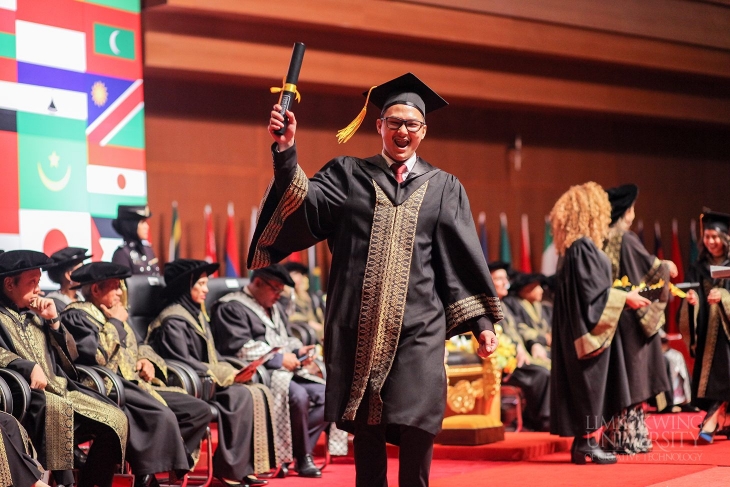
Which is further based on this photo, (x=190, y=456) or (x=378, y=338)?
(x=190, y=456)

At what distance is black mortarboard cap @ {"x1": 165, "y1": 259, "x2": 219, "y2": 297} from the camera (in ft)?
20.4

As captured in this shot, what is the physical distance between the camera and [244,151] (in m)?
11.0

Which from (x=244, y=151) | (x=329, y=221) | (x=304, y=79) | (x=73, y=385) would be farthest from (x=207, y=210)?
(x=329, y=221)

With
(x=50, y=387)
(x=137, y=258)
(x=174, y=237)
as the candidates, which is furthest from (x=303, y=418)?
(x=174, y=237)

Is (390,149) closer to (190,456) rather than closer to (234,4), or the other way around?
(190,456)

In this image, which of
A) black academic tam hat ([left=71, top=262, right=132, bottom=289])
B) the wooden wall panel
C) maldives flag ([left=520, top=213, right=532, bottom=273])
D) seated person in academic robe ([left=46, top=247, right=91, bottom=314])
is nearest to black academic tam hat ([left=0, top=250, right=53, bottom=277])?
black academic tam hat ([left=71, top=262, right=132, bottom=289])

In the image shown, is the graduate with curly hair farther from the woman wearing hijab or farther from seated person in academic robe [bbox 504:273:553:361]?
seated person in academic robe [bbox 504:273:553:361]

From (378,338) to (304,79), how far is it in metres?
7.61

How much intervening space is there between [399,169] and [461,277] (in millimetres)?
414

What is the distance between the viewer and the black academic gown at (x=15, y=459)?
409cm

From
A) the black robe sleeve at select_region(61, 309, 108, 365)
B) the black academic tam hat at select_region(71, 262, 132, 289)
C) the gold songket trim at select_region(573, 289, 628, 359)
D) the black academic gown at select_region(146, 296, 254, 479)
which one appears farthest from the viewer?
the gold songket trim at select_region(573, 289, 628, 359)

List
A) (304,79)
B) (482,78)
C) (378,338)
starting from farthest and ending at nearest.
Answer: (482,78), (304,79), (378,338)

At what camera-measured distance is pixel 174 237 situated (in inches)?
402

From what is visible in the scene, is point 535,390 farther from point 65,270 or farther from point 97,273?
point 97,273
